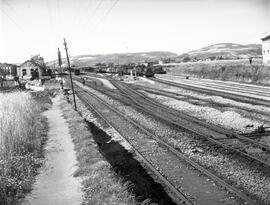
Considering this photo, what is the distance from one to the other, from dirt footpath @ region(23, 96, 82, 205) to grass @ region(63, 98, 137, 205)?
249mm

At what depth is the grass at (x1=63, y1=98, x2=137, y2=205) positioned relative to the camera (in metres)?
7.70

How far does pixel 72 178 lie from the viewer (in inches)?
388

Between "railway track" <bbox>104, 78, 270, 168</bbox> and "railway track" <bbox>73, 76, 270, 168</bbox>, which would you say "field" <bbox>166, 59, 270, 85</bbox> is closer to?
"railway track" <bbox>104, 78, 270, 168</bbox>

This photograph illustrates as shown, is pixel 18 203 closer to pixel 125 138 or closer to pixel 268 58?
pixel 125 138

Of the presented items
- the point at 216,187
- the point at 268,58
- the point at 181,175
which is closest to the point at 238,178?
the point at 216,187

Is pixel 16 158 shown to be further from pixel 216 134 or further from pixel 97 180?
pixel 216 134

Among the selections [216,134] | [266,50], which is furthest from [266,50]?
[216,134]

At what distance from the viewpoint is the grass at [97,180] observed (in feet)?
25.3

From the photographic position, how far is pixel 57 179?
32.6 feet

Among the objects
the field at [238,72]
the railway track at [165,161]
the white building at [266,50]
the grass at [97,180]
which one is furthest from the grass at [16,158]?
the white building at [266,50]

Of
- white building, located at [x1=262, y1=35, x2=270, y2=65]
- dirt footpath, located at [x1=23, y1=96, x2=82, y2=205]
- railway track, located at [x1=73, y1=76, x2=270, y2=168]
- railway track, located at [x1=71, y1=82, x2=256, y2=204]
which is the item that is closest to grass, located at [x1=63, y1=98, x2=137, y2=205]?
dirt footpath, located at [x1=23, y1=96, x2=82, y2=205]

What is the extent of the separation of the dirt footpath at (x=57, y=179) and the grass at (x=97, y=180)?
249 millimetres

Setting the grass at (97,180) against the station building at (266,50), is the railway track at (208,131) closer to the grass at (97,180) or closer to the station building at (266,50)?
the grass at (97,180)

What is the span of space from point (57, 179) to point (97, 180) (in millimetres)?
1548
